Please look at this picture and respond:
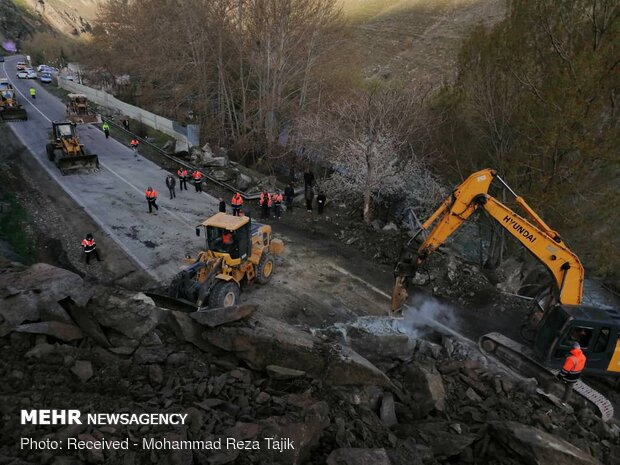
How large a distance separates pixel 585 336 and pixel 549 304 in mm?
1318

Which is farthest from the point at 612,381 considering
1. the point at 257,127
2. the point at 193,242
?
the point at 257,127

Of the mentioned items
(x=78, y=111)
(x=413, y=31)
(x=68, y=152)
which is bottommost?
(x=68, y=152)

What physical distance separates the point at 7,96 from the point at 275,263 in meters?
32.8

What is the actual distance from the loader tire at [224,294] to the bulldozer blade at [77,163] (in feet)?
51.2

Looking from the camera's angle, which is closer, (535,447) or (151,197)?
(535,447)

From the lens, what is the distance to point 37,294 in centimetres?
745

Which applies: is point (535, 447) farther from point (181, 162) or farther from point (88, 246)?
point (181, 162)

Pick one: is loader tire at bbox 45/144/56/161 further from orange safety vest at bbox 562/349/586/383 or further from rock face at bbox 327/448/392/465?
orange safety vest at bbox 562/349/586/383

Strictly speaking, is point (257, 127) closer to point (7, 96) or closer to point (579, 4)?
point (579, 4)

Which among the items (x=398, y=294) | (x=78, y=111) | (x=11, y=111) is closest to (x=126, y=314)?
(x=398, y=294)

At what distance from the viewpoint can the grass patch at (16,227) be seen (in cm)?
1408

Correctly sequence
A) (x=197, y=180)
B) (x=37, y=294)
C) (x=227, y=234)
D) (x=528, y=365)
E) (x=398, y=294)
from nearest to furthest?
(x=37, y=294)
(x=528, y=365)
(x=227, y=234)
(x=398, y=294)
(x=197, y=180)

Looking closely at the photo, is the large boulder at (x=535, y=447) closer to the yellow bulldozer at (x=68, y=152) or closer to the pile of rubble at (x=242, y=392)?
the pile of rubble at (x=242, y=392)

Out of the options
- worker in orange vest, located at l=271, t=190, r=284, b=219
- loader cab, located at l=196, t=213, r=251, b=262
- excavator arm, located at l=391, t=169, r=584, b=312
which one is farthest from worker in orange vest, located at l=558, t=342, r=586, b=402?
worker in orange vest, located at l=271, t=190, r=284, b=219
